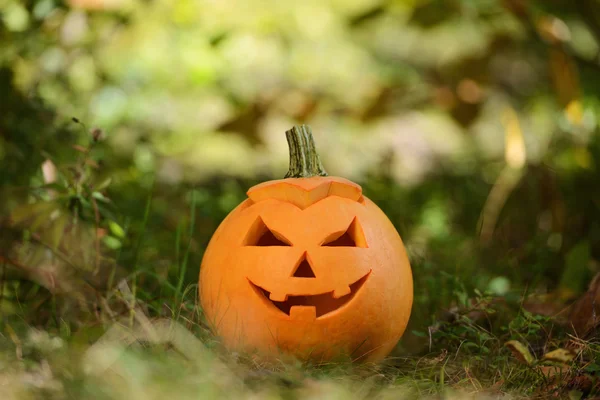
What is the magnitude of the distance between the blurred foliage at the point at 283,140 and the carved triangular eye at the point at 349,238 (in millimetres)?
372

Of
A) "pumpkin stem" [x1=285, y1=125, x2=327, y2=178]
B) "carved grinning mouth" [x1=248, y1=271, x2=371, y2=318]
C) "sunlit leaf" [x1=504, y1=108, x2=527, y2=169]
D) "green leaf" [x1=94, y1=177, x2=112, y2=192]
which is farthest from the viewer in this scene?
"sunlit leaf" [x1=504, y1=108, x2=527, y2=169]

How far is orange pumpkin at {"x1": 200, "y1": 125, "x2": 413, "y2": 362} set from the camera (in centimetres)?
167

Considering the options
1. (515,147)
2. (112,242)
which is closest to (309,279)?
(112,242)

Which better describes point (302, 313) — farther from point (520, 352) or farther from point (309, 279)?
point (520, 352)

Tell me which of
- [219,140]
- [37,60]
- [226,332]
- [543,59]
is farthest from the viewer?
[219,140]

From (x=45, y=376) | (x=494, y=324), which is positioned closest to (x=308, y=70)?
(x=494, y=324)

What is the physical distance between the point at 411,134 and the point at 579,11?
2113 mm

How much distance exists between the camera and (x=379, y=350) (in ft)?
5.74

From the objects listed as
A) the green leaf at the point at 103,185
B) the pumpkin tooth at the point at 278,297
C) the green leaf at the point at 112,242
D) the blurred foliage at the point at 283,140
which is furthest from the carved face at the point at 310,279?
the green leaf at the point at 112,242

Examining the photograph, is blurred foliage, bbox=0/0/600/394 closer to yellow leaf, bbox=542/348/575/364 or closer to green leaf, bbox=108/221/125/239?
green leaf, bbox=108/221/125/239

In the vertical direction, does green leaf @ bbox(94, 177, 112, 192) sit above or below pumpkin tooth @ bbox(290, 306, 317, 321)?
above

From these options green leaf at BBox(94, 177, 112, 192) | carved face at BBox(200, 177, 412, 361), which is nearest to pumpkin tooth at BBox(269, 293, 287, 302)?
carved face at BBox(200, 177, 412, 361)

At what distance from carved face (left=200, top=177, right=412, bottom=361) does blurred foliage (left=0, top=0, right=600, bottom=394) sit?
0.57 feet

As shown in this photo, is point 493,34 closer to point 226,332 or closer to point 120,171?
point 120,171
